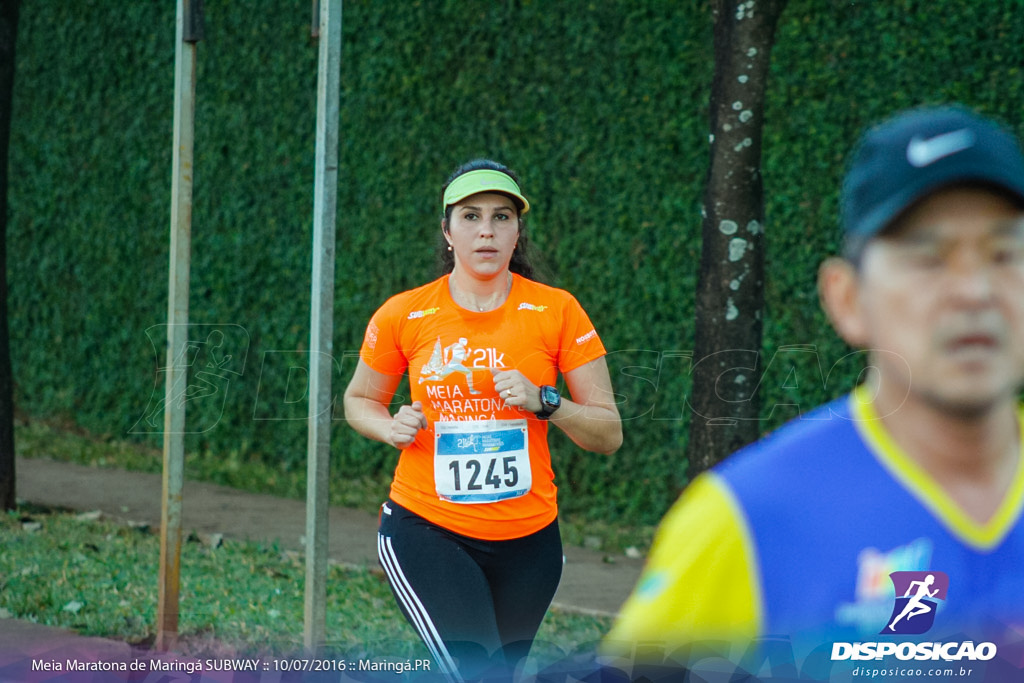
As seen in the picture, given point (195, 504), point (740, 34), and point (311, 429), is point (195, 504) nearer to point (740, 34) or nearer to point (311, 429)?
point (311, 429)

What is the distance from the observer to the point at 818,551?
1442 millimetres

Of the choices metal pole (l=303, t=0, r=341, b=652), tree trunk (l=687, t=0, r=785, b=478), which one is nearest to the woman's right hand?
metal pole (l=303, t=0, r=341, b=652)

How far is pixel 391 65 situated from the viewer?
913cm

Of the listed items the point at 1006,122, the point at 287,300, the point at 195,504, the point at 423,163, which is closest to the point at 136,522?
the point at 195,504

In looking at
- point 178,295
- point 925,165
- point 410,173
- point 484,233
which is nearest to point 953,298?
point 925,165

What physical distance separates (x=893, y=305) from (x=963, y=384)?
0.11m

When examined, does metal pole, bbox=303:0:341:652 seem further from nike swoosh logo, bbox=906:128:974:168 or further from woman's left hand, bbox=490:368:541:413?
nike swoosh logo, bbox=906:128:974:168

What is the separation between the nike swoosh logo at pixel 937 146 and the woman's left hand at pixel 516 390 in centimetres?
241

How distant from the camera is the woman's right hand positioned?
376cm

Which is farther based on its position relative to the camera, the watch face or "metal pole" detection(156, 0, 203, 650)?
"metal pole" detection(156, 0, 203, 650)

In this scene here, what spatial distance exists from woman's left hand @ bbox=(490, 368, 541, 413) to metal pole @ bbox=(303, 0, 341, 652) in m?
1.37

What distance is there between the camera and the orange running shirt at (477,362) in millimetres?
3828

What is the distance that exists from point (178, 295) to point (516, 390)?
210 cm
